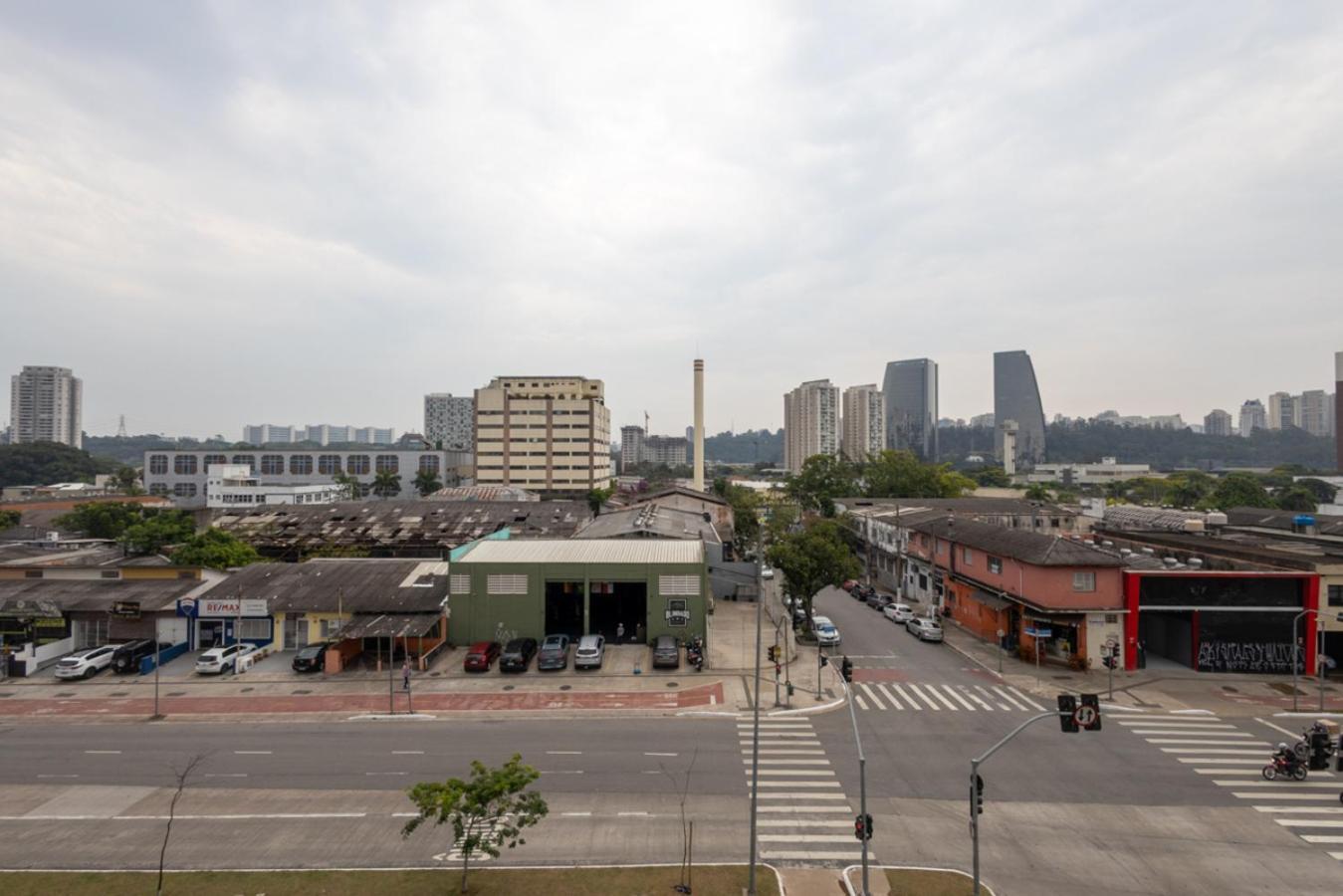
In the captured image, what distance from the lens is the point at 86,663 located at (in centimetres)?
3741

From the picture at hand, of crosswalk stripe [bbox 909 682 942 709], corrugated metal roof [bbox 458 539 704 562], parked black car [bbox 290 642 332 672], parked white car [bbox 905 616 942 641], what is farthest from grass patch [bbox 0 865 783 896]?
parked white car [bbox 905 616 942 641]

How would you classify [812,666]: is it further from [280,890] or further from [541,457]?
[541,457]

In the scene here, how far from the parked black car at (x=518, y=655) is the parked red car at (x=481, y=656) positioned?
30.1 inches

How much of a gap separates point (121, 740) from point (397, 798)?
49.6ft

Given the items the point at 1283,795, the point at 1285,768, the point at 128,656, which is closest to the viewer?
the point at 1283,795

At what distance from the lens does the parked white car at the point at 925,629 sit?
4519 centimetres

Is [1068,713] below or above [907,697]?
above

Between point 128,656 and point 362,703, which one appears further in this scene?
point 128,656

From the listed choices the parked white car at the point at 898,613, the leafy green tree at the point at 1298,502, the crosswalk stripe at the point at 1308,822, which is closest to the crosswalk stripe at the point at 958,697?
the crosswalk stripe at the point at 1308,822

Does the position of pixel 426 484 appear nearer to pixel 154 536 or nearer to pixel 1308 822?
pixel 154 536

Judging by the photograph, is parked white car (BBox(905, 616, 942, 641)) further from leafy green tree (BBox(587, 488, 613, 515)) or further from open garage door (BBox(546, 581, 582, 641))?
leafy green tree (BBox(587, 488, 613, 515))

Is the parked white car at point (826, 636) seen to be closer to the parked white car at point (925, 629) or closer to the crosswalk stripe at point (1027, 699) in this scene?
the parked white car at point (925, 629)

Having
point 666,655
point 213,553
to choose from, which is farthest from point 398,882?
point 213,553

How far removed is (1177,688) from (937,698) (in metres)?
13.5
